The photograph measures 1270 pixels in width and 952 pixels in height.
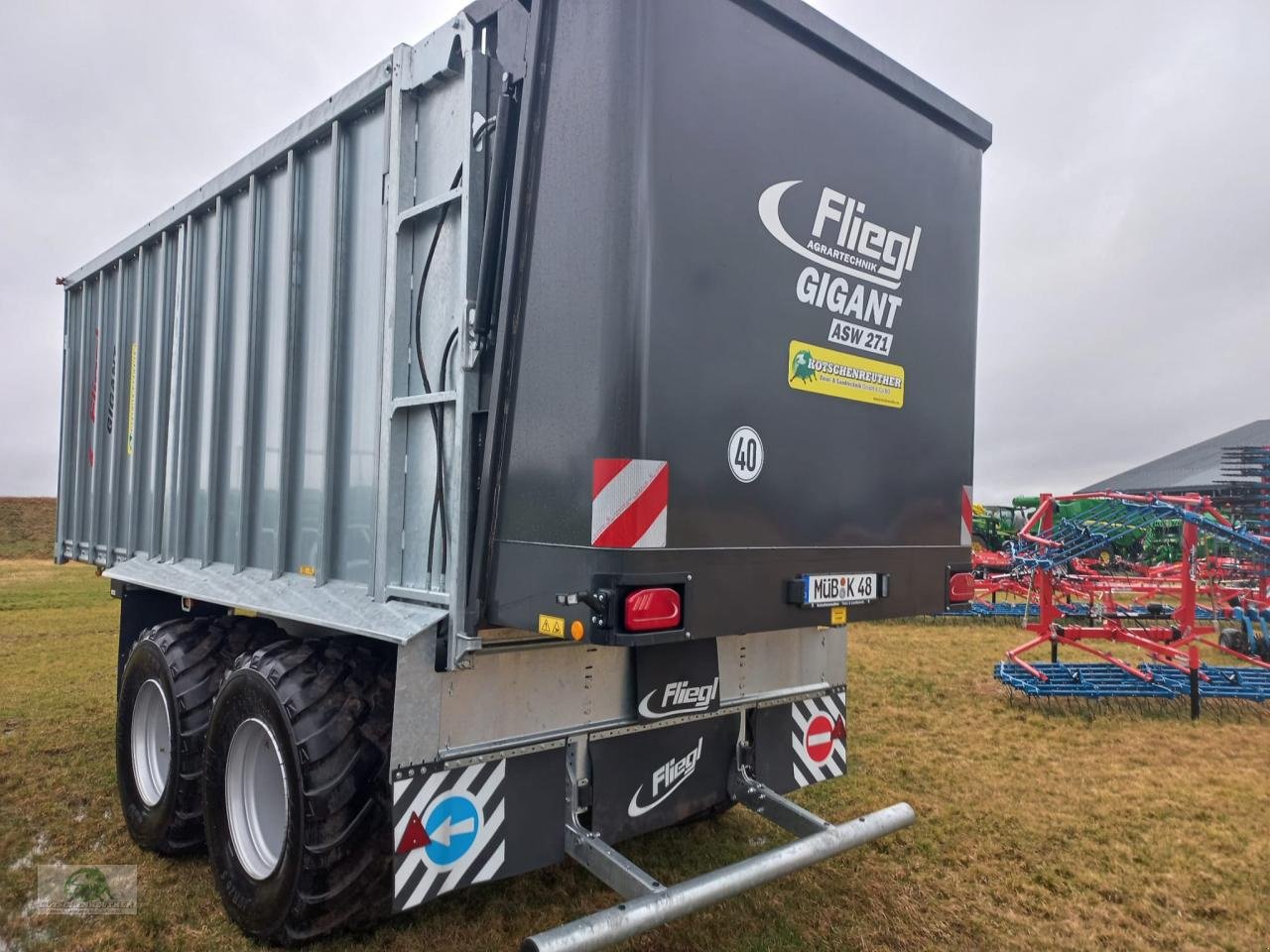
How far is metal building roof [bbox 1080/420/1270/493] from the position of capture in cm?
3195

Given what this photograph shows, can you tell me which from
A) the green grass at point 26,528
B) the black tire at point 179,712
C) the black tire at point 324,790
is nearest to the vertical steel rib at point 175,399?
the black tire at point 179,712

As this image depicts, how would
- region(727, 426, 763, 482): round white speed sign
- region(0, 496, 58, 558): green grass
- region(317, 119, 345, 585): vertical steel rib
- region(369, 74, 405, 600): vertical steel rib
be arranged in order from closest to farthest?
region(727, 426, 763, 482): round white speed sign → region(369, 74, 405, 600): vertical steel rib → region(317, 119, 345, 585): vertical steel rib → region(0, 496, 58, 558): green grass

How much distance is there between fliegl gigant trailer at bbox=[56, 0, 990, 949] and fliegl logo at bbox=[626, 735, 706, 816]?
13 millimetres

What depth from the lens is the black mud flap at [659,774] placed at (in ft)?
11.0

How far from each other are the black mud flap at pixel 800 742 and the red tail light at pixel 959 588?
0.93 meters

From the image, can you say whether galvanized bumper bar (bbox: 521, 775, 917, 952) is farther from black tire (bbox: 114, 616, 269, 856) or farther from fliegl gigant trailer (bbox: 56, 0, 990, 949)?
black tire (bbox: 114, 616, 269, 856)

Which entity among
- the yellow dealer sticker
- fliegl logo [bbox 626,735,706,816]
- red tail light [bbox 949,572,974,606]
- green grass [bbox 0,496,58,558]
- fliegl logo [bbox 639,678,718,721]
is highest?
the yellow dealer sticker

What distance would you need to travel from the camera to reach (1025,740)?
6.41 m

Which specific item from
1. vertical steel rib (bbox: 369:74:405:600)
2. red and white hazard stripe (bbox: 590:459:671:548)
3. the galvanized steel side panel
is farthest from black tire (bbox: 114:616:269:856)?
red and white hazard stripe (bbox: 590:459:671:548)

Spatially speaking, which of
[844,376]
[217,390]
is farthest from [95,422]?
[844,376]

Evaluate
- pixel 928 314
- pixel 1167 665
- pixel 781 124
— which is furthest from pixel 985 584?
pixel 781 124

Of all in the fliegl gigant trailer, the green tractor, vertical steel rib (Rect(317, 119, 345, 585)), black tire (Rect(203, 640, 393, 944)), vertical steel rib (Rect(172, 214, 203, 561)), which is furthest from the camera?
the green tractor

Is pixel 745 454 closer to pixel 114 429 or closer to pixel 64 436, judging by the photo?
pixel 114 429

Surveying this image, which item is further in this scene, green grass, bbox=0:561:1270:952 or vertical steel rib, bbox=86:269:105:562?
vertical steel rib, bbox=86:269:105:562
